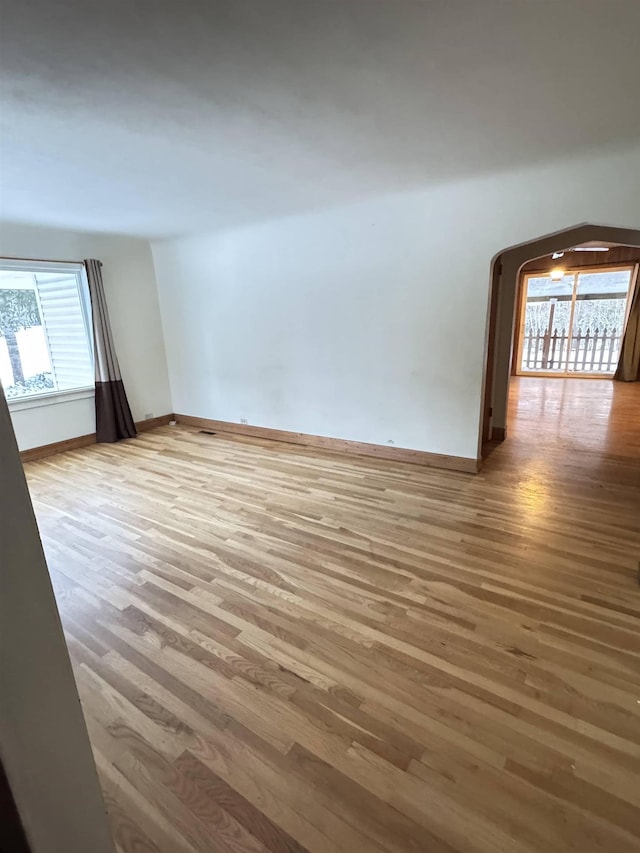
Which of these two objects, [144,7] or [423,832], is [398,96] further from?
[423,832]

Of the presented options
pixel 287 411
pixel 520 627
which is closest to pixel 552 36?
pixel 520 627

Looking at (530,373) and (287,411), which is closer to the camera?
(287,411)

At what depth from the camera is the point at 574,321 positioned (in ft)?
30.0

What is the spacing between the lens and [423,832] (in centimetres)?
124

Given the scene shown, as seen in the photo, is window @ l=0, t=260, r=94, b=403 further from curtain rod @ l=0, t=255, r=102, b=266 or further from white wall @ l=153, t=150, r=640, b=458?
white wall @ l=153, t=150, r=640, b=458

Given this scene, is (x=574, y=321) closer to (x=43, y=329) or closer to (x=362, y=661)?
(x=362, y=661)

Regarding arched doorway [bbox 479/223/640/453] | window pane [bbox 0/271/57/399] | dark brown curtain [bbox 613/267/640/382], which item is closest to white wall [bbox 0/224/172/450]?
window pane [bbox 0/271/57/399]

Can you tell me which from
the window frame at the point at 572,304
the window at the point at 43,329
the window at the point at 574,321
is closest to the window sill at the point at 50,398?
the window at the point at 43,329

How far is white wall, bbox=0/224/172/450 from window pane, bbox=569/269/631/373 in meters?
8.69

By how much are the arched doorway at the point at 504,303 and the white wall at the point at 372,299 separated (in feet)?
1.06

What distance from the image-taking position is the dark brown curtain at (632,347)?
8.02 metres

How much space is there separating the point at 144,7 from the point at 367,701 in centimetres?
265

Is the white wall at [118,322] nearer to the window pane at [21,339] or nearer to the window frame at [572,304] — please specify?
the window pane at [21,339]

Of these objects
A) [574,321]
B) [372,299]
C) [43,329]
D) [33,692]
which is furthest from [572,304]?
[33,692]
